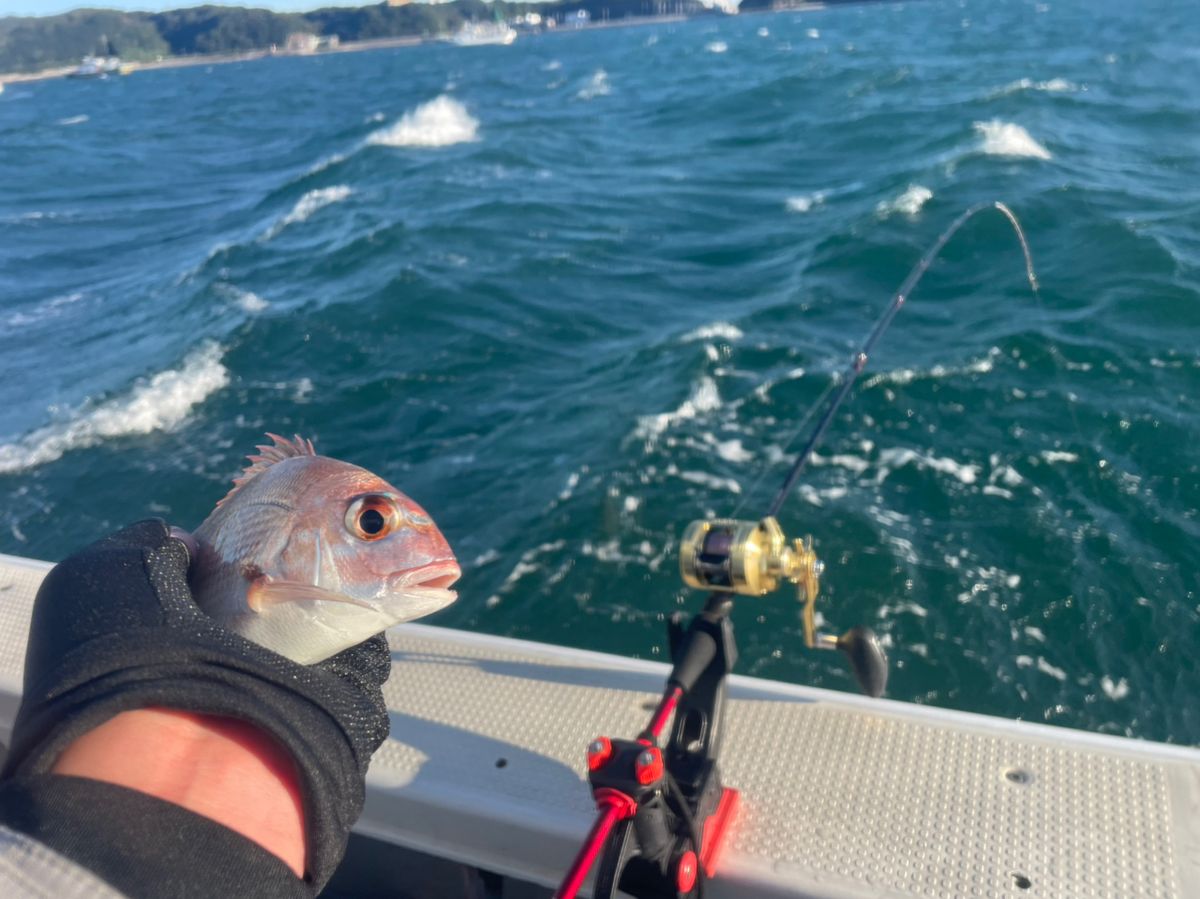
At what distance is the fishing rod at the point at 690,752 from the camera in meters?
1.61

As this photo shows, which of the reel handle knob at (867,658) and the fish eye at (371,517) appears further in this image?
the reel handle knob at (867,658)

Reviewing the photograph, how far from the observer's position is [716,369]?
743 cm

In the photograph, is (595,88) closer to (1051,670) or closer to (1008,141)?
(1008,141)

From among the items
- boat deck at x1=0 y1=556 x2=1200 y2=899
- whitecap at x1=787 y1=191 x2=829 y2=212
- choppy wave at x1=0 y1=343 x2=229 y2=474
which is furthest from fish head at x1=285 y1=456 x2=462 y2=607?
whitecap at x1=787 y1=191 x2=829 y2=212

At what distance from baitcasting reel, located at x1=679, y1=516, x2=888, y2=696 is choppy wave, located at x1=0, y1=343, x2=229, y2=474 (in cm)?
684

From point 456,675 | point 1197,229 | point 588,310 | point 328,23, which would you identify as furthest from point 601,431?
point 328,23

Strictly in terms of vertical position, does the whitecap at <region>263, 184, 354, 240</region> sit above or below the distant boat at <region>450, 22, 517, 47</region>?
below

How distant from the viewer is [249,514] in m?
1.36

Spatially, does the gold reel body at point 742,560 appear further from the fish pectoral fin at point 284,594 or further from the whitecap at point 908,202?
the whitecap at point 908,202

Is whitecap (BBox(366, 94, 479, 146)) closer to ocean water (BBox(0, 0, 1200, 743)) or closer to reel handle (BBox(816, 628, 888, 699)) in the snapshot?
ocean water (BBox(0, 0, 1200, 743))

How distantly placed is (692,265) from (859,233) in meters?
1.88

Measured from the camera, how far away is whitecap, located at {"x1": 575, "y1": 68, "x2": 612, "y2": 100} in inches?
1064

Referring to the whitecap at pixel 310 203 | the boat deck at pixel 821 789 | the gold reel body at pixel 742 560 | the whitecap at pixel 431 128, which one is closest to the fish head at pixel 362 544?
the gold reel body at pixel 742 560

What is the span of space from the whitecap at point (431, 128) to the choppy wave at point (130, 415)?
40.1ft
